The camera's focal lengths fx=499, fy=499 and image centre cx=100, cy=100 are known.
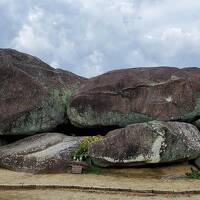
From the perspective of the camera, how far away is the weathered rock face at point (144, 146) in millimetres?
18109

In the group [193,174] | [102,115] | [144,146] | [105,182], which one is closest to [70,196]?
[105,182]

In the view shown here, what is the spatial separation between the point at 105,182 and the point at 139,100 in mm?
5538

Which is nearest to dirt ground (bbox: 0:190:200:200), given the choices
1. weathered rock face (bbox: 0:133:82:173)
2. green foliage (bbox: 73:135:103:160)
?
weathered rock face (bbox: 0:133:82:173)

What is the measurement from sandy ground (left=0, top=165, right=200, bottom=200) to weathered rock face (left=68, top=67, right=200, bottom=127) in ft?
9.54

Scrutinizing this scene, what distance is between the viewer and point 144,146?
18156 millimetres

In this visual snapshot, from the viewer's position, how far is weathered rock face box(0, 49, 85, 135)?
22016mm

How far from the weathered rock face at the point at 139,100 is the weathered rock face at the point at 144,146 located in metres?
2.22

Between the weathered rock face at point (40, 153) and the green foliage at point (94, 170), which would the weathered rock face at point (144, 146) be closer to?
the green foliage at point (94, 170)

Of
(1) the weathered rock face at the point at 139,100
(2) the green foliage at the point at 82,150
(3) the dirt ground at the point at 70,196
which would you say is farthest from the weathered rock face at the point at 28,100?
(3) the dirt ground at the point at 70,196

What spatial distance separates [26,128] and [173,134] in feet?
23.1

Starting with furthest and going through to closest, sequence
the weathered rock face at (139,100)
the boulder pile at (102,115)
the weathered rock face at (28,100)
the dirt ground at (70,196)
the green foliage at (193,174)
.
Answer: the weathered rock face at (28,100) → the weathered rock face at (139,100) → the boulder pile at (102,115) → the green foliage at (193,174) → the dirt ground at (70,196)

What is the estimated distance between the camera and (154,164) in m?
18.6

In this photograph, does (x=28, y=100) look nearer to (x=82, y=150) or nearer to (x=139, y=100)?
(x=82, y=150)

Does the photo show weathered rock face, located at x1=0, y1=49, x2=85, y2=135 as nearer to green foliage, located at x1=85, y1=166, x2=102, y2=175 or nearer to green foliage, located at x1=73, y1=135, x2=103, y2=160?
green foliage, located at x1=73, y1=135, x2=103, y2=160
